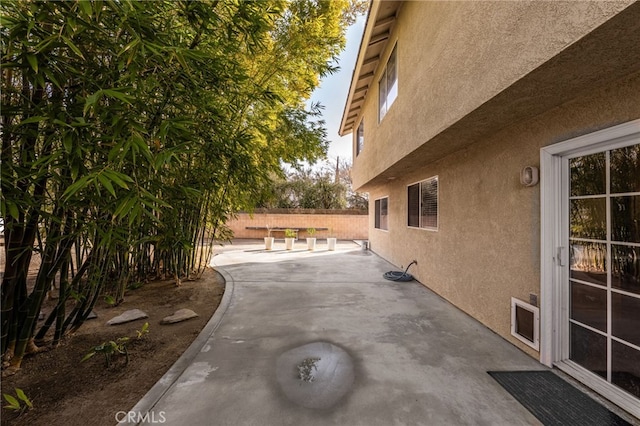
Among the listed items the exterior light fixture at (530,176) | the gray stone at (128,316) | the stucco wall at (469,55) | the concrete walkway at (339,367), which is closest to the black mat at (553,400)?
the concrete walkway at (339,367)

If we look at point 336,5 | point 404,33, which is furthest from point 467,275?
point 336,5

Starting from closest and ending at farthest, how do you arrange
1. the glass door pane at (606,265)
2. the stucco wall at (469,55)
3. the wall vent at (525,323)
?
the stucco wall at (469,55) < the glass door pane at (606,265) < the wall vent at (525,323)

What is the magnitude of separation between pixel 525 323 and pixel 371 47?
5.47 metres

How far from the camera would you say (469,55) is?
91.4 inches

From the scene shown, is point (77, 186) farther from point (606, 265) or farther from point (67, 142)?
point (606, 265)

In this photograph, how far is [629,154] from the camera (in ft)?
6.23

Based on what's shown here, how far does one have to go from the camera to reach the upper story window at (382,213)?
25.7ft

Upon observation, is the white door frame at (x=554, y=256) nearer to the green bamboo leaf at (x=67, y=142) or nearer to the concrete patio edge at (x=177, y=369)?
the concrete patio edge at (x=177, y=369)

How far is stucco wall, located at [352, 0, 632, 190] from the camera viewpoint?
5.04 feet

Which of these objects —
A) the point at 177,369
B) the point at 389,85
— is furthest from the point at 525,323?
the point at 389,85

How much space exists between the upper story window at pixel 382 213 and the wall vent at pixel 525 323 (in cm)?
496

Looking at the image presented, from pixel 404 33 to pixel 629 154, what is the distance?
346 centimetres

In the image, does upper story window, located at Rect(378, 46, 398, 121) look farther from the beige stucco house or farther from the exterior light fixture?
the exterior light fixture

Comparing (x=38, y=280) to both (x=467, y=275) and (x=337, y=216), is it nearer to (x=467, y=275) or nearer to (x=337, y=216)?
(x=467, y=275)
